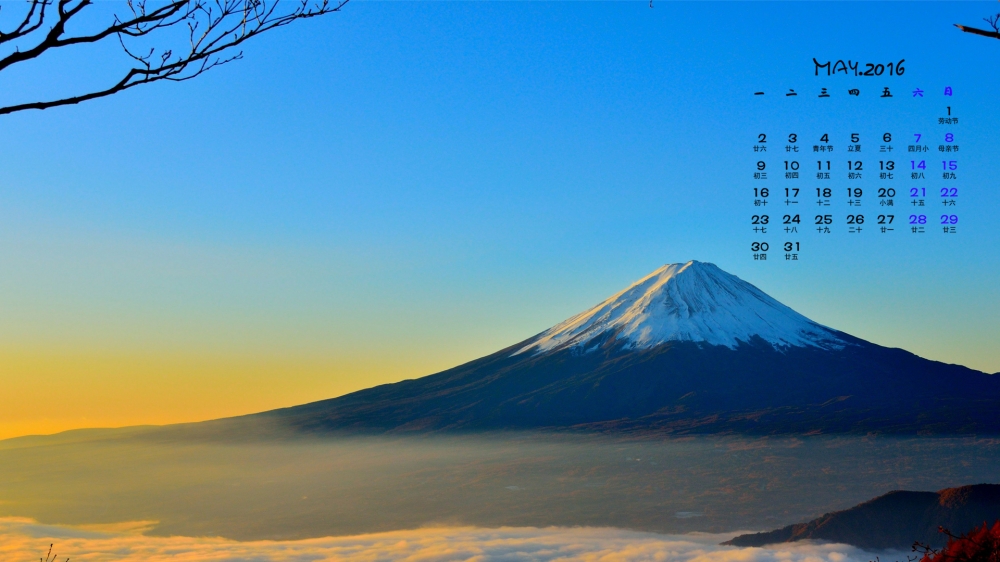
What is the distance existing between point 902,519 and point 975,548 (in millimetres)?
175010

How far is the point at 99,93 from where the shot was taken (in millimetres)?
9406

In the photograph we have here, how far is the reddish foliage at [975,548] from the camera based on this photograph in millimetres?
8484

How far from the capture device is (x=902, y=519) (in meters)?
164

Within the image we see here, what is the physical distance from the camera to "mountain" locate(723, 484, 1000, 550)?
5694 inches

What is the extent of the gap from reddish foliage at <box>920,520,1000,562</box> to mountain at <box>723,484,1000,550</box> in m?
152

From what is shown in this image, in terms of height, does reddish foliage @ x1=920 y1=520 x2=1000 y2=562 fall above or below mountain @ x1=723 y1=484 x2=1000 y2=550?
above

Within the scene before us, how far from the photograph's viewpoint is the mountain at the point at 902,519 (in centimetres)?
14462

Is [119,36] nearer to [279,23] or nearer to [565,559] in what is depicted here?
[279,23]

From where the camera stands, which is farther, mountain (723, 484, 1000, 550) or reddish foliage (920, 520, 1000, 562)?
mountain (723, 484, 1000, 550)

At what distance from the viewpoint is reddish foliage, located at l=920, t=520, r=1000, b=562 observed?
27.8 ft

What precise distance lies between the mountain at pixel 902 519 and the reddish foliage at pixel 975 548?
15186cm

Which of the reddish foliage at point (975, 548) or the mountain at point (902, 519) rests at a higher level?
the reddish foliage at point (975, 548)

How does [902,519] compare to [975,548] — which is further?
[902,519]

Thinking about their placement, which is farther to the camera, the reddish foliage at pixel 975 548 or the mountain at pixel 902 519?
the mountain at pixel 902 519
